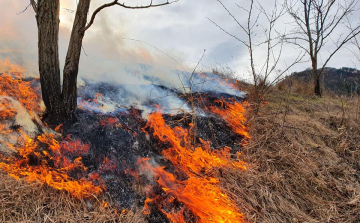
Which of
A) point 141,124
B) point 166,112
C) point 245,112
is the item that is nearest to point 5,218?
point 141,124

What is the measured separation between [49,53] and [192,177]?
321 cm

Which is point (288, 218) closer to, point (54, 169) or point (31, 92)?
point (54, 169)

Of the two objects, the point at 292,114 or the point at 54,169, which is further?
the point at 292,114

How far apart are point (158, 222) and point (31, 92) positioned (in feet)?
10.5

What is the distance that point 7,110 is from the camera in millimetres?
3389

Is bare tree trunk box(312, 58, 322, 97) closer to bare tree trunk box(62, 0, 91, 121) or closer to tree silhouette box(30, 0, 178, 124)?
tree silhouette box(30, 0, 178, 124)

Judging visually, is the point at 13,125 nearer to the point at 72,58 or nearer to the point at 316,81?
the point at 72,58

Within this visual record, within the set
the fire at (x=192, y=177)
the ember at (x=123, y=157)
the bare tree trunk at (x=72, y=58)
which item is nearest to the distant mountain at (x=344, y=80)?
the fire at (x=192, y=177)

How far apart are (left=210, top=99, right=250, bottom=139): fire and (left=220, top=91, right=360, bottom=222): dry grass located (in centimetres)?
21

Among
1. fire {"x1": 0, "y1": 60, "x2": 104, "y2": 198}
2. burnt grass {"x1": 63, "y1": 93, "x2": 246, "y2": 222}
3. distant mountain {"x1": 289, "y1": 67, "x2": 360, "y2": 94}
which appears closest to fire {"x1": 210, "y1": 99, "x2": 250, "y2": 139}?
burnt grass {"x1": 63, "y1": 93, "x2": 246, "y2": 222}

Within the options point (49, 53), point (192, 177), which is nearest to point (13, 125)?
point (49, 53)

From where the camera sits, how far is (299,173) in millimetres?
3877

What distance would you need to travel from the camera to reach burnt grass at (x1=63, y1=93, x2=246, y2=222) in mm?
3139

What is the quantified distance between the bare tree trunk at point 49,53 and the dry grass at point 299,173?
3251 millimetres
